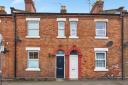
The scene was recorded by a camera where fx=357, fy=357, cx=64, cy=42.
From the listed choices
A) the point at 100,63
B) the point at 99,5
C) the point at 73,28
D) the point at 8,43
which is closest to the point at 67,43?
the point at 73,28

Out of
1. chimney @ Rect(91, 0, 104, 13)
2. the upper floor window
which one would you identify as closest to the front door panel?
the upper floor window

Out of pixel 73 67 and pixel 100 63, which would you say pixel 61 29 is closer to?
pixel 73 67

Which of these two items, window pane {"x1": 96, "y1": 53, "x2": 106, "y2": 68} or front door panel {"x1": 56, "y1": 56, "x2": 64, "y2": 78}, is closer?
front door panel {"x1": 56, "y1": 56, "x2": 64, "y2": 78}

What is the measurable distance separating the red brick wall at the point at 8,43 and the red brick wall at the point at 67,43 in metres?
0.68

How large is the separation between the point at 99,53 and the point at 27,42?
7.22 metres

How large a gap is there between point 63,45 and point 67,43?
0.44 m

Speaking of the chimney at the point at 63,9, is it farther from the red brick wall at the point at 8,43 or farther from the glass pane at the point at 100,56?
the glass pane at the point at 100,56

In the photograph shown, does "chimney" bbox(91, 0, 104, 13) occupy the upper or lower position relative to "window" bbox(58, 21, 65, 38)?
upper

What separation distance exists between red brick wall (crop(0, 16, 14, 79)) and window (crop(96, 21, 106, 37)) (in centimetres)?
846

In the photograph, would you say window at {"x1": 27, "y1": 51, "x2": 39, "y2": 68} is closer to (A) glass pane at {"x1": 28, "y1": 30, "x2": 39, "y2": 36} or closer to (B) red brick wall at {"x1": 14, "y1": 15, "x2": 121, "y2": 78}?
(B) red brick wall at {"x1": 14, "y1": 15, "x2": 121, "y2": 78}

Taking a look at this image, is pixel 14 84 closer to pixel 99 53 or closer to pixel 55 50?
pixel 55 50

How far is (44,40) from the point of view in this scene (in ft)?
116

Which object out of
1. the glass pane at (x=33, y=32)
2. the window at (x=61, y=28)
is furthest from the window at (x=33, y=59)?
the window at (x=61, y=28)

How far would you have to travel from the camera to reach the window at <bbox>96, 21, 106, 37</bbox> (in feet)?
117
